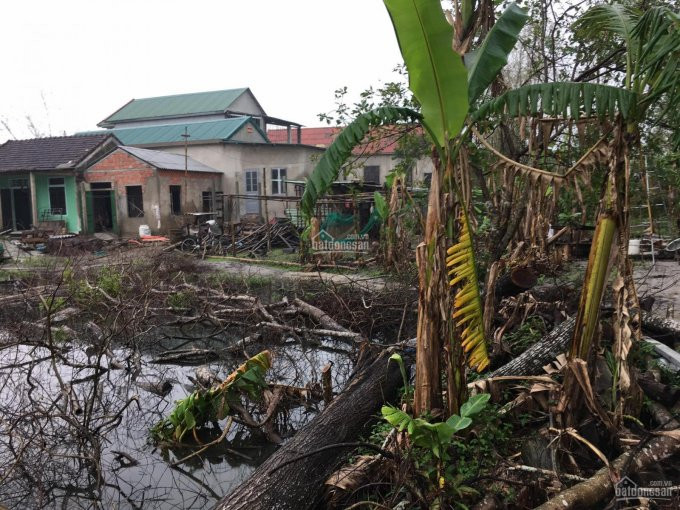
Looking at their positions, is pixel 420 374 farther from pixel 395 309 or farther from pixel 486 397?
pixel 395 309

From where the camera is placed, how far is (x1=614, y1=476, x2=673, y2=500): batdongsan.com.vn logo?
301cm

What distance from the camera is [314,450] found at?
364 centimetres

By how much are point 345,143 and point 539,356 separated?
2.72m

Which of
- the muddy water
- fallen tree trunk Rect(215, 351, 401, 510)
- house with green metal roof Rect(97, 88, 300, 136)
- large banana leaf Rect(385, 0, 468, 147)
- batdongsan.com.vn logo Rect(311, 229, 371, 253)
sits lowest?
the muddy water

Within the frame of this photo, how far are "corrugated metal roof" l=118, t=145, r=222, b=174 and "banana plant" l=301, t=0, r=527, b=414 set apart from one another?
18092 mm

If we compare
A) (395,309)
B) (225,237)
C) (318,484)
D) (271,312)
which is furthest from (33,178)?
(318,484)

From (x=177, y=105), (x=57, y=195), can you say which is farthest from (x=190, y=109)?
(x=57, y=195)

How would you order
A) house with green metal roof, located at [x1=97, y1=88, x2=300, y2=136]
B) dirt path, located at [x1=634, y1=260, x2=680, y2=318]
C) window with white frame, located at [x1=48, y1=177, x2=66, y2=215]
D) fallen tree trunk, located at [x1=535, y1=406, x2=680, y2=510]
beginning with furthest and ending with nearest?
house with green metal roof, located at [x1=97, y1=88, x2=300, y2=136]
window with white frame, located at [x1=48, y1=177, x2=66, y2=215]
dirt path, located at [x1=634, y1=260, x2=680, y2=318]
fallen tree trunk, located at [x1=535, y1=406, x2=680, y2=510]

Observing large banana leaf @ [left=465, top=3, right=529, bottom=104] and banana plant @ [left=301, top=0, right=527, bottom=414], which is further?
large banana leaf @ [left=465, top=3, right=529, bottom=104]

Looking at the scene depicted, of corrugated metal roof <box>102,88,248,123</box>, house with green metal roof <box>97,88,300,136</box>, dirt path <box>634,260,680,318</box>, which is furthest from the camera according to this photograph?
corrugated metal roof <box>102,88,248,123</box>

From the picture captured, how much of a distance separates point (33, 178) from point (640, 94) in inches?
897

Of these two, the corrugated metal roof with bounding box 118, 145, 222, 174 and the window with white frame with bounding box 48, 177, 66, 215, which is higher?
the corrugated metal roof with bounding box 118, 145, 222, 174

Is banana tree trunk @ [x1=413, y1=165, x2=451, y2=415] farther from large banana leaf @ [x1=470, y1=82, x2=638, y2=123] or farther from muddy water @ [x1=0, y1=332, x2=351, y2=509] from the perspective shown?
muddy water @ [x1=0, y1=332, x2=351, y2=509]

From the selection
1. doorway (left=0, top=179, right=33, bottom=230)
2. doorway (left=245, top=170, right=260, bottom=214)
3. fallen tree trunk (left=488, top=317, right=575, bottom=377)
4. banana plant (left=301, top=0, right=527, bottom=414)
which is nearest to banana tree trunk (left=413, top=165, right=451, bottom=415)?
banana plant (left=301, top=0, right=527, bottom=414)
